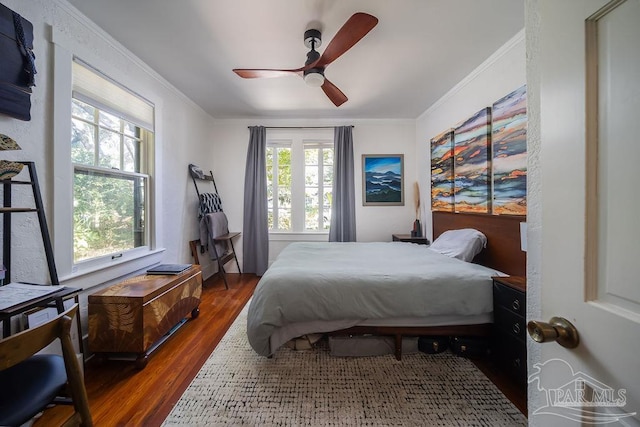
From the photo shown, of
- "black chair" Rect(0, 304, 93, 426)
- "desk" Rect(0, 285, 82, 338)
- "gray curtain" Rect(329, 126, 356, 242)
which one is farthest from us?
"gray curtain" Rect(329, 126, 356, 242)

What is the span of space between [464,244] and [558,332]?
83.6 inches

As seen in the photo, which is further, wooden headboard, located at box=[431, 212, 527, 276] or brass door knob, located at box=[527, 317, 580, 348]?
wooden headboard, located at box=[431, 212, 527, 276]

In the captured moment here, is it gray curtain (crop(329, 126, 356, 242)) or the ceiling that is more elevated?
the ceiling

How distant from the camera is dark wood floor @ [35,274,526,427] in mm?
1395

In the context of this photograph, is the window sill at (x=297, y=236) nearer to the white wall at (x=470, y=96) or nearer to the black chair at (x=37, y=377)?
the white wall at (x=470, y=96)

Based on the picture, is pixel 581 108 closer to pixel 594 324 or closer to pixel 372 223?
pixel 594 324

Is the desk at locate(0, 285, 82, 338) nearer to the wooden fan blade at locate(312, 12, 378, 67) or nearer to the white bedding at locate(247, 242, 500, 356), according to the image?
the white bedding at locate(247, 242, 500, 356)

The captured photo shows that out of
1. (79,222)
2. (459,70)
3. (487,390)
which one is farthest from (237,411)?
(459,70)

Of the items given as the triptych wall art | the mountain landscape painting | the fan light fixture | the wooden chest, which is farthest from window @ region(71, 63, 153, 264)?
the triptych wall art

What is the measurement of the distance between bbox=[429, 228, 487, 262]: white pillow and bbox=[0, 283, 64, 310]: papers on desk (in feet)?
9.91

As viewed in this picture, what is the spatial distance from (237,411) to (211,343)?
2.71 ft

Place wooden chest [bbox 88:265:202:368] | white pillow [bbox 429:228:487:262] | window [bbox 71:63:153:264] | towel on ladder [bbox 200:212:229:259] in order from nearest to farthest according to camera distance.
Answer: wooden chest [bbox 88:265:202:368], window [bbox 71:63:153:264], white pillow [bbox 429:228:487:262], towel on ladder [bbox 200:212:229:259]

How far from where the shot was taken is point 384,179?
406cm

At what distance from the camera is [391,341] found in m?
1.91
